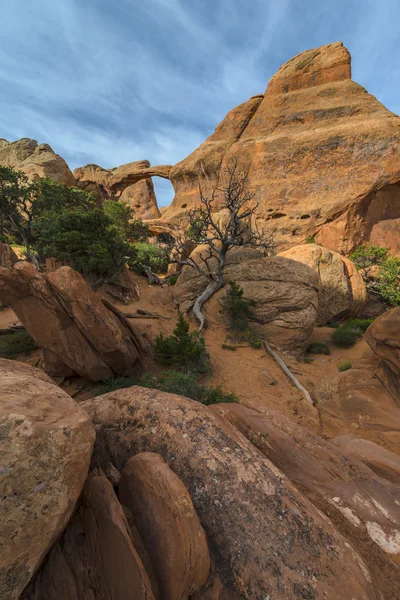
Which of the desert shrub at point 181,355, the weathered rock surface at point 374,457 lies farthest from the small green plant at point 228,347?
the weathered rock surface at point 374,457

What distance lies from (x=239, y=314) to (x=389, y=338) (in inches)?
230

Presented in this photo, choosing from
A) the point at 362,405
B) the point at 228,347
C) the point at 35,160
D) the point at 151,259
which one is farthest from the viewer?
the point at 35,160

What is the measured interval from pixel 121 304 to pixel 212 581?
13.8m

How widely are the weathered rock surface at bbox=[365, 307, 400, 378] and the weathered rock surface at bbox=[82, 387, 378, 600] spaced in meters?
5.92

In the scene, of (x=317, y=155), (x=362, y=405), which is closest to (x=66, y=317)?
(x=362, y=405)

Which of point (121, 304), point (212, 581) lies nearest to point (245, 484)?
point (212, 581)

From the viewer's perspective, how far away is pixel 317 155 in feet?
76.4

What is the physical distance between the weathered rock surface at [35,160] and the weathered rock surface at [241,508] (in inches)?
1484

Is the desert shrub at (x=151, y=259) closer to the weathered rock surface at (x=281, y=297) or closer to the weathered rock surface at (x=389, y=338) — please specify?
the weathered rock surface at (x=281, y=297)

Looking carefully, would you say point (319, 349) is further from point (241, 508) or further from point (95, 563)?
point (95, 563)

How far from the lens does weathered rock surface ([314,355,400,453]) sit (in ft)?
19.0

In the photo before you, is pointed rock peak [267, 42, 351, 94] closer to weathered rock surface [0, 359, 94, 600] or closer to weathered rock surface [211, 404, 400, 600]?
weathered rock surface [211, 404, 400, 600]

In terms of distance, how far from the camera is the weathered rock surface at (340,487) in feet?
7.71

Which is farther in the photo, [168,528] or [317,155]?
[317,155]
